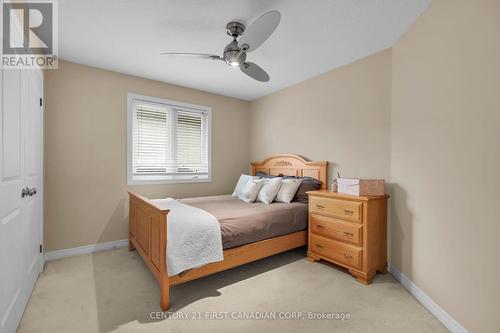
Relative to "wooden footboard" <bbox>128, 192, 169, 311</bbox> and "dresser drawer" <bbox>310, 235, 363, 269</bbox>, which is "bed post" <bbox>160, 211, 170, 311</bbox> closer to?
"wooden footboard" <bbox>128, 192, 169, 311</bbox>

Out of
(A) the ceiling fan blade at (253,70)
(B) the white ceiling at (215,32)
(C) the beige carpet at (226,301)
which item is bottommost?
(C) the beige carpet at (226,301)

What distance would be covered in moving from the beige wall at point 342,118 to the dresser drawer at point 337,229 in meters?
0.69

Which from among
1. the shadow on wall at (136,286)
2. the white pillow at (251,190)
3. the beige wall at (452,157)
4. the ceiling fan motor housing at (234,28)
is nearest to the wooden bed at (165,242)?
the shadow on wall at (136,286)

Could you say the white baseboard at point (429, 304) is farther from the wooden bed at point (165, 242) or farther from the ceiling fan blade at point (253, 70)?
the ceiling fan blade at point (253, 70)

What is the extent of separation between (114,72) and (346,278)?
12.8 ft

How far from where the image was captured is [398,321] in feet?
5.67

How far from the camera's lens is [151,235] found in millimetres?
2180

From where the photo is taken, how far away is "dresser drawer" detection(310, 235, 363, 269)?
2328 mm

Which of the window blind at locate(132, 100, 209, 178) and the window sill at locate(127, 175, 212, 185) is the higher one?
the window blind at locate(132, 100, 209, 178)

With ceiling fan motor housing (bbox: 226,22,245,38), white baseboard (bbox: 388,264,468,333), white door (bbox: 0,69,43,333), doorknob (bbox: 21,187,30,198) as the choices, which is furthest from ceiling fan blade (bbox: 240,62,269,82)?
white baseboard (bbox: 388,264,468,333)

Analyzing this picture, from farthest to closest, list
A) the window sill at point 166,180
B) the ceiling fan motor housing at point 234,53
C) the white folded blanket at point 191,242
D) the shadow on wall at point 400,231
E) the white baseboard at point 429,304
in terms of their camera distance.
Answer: the window sill at point 166,180 < the shadow on wall at point 400,231 < the ceiling fan motor housing at point 234,53 < the white folded blanket at point 191,242 < the white baseboard at point 429,304

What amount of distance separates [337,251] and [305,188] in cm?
92

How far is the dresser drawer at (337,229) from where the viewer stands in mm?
2324

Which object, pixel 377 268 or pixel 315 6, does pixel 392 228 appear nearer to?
pixel 377 268
